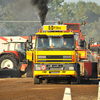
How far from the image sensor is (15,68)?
58.3 ft

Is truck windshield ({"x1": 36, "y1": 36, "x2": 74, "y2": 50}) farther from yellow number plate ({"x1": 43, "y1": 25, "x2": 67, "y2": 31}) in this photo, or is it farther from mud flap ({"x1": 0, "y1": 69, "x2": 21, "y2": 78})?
mud flap ({"x1": 0, "y1": 69, "x2": 21, "y2": 78})

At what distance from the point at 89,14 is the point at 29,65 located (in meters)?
116

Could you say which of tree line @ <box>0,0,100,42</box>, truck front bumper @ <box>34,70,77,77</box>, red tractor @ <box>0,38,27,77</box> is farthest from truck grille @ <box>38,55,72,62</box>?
tree line @ <box>0,0,100,42</box>

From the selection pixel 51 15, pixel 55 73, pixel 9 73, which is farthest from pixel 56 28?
pixel 51 15

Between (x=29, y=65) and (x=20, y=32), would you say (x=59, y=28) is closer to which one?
(x=29, y=65)

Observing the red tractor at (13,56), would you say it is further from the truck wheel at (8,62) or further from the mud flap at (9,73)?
the mud flap at (9,73)

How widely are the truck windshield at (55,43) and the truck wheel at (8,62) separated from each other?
5.52 metres

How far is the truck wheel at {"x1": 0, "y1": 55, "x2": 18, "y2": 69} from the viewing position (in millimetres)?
18245

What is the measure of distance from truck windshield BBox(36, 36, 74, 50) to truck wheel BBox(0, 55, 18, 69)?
217 inches

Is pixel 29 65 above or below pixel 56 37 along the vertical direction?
below

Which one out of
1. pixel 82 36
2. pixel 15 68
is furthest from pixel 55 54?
pixel 82 36

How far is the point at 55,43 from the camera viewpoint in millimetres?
13062

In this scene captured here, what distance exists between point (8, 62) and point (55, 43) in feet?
20.8

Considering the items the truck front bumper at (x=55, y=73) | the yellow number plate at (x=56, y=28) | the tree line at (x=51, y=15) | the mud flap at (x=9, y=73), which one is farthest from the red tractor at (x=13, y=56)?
the tree line at (x=51, y=15)
